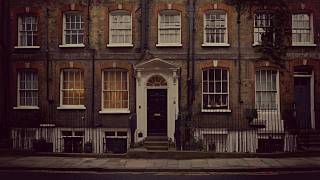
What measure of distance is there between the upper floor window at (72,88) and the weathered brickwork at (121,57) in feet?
1.14

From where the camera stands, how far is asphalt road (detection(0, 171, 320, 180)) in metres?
→ 15.0

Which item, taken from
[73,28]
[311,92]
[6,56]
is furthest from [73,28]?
[311,92]

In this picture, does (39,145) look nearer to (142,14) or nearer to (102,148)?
(102,148)

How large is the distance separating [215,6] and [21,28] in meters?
10.7

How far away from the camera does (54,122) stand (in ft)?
80.0

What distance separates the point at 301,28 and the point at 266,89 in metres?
3.79

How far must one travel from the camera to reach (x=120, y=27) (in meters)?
24.5

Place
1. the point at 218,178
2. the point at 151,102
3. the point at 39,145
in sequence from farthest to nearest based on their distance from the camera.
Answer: the point at 151,102
the point at 39,145
the point at 218,178

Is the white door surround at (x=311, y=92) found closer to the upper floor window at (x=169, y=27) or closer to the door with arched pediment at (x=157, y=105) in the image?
the upper floor window at (x=169, y=27)

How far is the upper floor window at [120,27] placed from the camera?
24.5 m

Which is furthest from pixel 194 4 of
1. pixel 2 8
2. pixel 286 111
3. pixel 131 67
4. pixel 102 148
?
pixel 2 8

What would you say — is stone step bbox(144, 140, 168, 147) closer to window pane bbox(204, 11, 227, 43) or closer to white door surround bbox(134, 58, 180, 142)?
white door surround bbox(134, 58, 180, 142)

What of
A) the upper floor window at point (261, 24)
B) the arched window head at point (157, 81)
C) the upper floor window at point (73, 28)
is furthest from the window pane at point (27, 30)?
the upper floor window at point (261, 24)

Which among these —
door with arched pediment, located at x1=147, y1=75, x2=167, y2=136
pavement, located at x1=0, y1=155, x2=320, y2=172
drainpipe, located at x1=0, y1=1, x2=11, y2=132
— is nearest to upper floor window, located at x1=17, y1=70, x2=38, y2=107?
drainpipe, located at x1=0, y1=1, x2=11, y2=132
